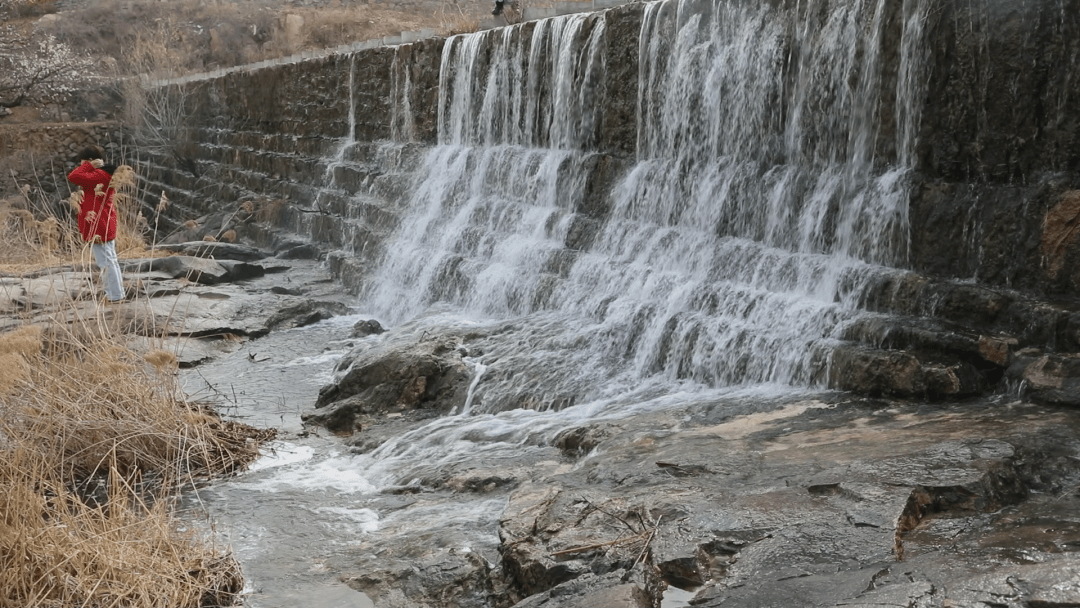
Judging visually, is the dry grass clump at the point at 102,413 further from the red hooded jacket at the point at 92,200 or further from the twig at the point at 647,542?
the red hooded jacket at the point at 92,200

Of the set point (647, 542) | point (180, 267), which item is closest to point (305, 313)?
point (180, 267)

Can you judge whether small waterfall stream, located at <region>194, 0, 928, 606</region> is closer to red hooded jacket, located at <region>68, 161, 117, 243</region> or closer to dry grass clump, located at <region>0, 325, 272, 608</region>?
dry grass clump, located at <region>0, 325, 272, 608</region>

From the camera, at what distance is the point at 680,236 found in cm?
785

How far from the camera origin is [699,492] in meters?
4.53

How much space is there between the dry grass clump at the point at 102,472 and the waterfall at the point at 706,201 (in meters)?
2.14

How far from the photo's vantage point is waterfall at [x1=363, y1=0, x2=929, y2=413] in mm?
6230

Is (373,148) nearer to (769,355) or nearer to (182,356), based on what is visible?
(182,356)

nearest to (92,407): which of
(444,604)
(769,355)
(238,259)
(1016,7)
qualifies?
(444,604)

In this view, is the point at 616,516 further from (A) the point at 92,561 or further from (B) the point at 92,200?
(B) the point at 92,200

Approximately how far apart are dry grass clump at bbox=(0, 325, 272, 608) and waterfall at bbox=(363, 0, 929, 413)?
2143 millimetres

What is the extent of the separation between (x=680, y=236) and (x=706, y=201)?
34 cm

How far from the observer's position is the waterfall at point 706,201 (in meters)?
6.23

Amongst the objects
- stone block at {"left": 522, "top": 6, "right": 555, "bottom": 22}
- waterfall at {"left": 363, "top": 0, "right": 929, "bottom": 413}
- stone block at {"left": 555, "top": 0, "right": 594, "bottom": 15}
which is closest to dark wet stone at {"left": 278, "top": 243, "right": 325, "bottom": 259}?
waterfall at {"left": 363, "top": 0, "right": 929, "bottom": 413}

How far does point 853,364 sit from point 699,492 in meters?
1.58
